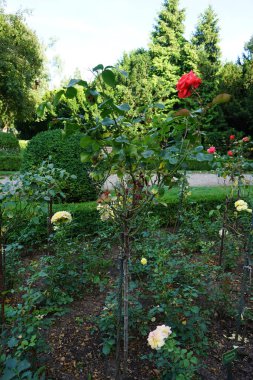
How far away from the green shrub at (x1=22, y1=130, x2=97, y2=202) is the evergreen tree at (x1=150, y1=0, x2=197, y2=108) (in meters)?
13.8

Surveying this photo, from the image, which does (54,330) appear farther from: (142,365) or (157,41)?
(157,41)

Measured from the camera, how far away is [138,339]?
6.48 feet

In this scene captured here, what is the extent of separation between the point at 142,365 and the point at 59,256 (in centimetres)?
110

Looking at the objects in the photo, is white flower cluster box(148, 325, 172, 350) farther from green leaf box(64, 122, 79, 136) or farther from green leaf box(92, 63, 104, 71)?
green leaf box(92, 63, 104, 71)

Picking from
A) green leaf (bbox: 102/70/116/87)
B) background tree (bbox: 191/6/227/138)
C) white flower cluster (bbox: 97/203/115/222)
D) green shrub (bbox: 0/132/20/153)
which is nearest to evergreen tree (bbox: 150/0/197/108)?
background tree (bbox: 191/6/227/138)

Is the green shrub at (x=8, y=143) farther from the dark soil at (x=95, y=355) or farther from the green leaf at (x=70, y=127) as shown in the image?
the green leaf at (x=70, y=127)

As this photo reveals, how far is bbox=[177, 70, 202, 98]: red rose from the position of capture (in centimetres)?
117

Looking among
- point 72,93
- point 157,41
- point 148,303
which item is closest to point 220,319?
point 148,303

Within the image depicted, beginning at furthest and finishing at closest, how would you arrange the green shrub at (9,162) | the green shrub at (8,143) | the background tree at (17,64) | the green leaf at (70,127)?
the background tree at (17,64) < the green shrub at (8,143) < the green shrub at (9,162) < the green leaf at (70,127)

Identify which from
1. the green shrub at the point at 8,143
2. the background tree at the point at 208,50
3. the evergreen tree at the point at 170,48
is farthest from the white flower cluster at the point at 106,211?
the background tree at the point at 208,50

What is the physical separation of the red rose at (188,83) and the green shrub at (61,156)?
304 centimetres

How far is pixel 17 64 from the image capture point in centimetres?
1423

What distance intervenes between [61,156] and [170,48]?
15.5m

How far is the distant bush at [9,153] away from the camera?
944cm
